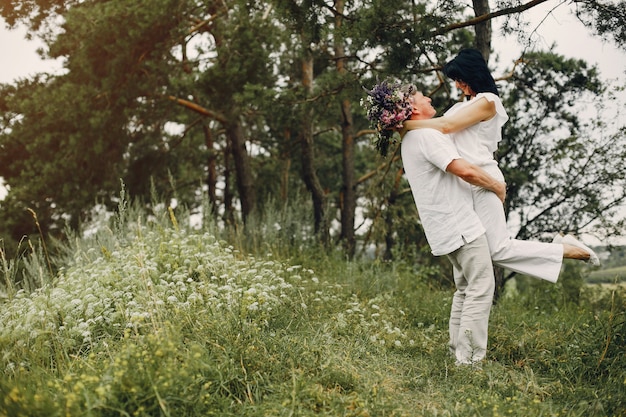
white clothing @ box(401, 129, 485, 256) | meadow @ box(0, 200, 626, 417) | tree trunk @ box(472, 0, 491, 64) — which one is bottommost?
meadow @ box(0, 200, 626, 417)

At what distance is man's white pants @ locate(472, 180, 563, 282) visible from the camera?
4211 millimetres

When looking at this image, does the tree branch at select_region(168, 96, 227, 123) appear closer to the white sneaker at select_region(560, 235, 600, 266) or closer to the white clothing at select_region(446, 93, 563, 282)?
the white clothing at select_region(446, 93, 563, 282)

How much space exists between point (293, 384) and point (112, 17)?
30.0ft

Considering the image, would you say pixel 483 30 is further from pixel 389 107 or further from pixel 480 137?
pixel 389 107

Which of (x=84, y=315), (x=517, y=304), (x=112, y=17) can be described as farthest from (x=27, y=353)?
(x=112, y=17)

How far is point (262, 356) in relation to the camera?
3.70m

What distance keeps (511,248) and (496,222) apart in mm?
212

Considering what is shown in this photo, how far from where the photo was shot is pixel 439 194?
422 centimetres

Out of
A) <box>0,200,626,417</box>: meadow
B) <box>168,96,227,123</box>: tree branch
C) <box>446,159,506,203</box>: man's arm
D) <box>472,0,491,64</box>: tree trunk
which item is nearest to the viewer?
<box>0,200,626,417</box>: meadow

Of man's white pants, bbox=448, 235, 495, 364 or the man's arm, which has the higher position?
the man's arm

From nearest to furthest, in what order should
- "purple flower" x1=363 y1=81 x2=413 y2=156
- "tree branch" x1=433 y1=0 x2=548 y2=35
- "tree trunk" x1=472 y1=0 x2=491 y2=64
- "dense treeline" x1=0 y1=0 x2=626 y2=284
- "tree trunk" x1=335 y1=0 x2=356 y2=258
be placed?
"purple flower" x1=363 y1=81 x2=413 y2=156, "tree branch" x1=433 y1=0 x2=548 y2=35, "tree trunk" x1=472 y1=0 x2=491 y2=64, "dense treeline" x1=0 y1=0 x2=626 y2=284, "tree trunk" x1=335 y1=0 x2=356 y2=258

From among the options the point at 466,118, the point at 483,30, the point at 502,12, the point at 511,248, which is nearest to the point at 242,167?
the point at 483,30

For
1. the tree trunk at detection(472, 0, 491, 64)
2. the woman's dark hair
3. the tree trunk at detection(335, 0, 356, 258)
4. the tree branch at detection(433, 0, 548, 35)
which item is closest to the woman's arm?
the woman's dark hair

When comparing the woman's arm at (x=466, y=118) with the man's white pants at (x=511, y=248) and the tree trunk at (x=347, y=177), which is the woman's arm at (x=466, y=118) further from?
the tree trunk at (x=347, y=177)
